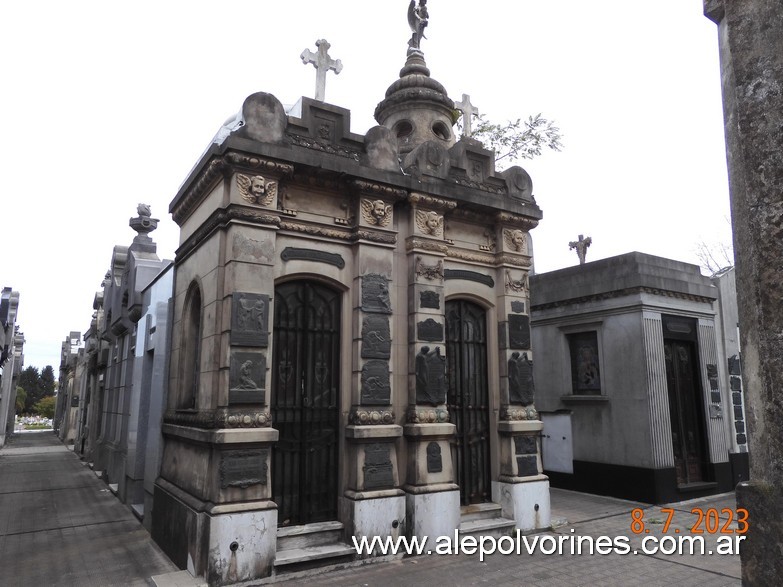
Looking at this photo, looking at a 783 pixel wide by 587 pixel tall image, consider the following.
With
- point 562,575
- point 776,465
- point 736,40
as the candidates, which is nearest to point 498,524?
point 562,575

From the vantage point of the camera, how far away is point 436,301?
28.8 ft

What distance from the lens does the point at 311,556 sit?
6.93 meters

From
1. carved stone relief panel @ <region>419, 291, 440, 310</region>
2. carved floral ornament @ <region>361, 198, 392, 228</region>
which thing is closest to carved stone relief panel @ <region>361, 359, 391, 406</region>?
carved stone relief panel @ <region>419, 291, 440, 310</region>

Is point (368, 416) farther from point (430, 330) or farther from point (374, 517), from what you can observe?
point (430, 330)

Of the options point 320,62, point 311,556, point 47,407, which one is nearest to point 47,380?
point 47,407

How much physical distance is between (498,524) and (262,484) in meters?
4.01

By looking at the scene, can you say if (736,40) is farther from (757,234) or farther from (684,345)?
(684,345)

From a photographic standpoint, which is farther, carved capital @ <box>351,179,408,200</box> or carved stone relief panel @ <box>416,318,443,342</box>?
carved stone relief panel @ <box>416,318,443,342</box>

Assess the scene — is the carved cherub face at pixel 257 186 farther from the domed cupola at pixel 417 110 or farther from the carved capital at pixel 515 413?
the carved capital at pixel 515 413

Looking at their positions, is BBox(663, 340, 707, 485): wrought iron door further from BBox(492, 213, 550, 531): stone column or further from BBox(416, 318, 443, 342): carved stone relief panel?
BBox(416, 318, 443, 342): carved stone relief panel

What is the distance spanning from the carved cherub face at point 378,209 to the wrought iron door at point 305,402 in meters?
1.43

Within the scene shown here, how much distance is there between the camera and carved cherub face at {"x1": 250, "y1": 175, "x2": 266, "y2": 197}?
739 cm

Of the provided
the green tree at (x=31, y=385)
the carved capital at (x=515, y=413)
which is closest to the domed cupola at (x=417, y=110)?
the carved capital at (x=515, y=413)

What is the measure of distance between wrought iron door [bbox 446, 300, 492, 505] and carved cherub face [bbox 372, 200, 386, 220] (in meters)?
2.07
